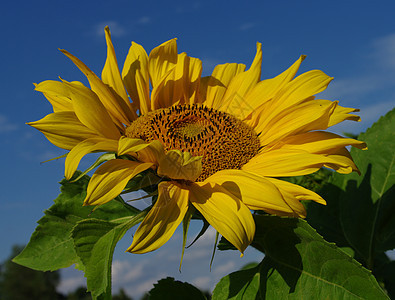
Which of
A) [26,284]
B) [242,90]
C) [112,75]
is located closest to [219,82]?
[242,90]

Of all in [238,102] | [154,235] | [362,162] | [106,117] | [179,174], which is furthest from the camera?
[238,102]

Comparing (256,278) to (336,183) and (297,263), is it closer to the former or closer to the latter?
(297,263)

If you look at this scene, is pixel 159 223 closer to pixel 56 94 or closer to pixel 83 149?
pixel 83 149

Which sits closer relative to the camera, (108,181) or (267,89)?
(108,181)

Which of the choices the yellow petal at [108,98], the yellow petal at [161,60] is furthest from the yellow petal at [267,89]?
the yellow petal at [108,98]

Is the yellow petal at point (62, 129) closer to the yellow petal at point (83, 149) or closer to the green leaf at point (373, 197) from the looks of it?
the yellow petal at point (83, 149)

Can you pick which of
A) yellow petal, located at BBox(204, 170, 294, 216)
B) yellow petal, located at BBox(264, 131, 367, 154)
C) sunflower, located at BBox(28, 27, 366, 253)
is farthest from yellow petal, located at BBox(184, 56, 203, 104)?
yellow petal, located at BBox(204, 170, 294, 216)

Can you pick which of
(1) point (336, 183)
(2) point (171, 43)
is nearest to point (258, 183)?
(1) point (336, 183)
